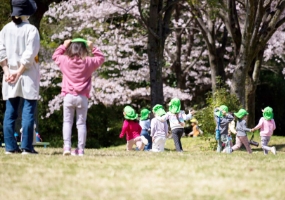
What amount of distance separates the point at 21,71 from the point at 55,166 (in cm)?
217

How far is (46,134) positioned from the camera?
35.3 m

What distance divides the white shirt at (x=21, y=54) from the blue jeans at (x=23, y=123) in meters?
0.13

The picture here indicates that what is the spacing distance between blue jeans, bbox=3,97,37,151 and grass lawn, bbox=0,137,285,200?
2.68ft

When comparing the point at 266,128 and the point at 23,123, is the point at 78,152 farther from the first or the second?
the point at 266,128

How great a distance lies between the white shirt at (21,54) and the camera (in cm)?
1054

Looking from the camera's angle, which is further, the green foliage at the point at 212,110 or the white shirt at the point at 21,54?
the green foliage at the point at 212,110

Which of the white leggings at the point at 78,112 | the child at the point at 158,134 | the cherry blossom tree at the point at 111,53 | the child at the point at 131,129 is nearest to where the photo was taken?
the white leggings at the point at 78,112

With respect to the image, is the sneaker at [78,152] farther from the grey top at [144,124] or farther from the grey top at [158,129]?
the grey top at [144,124]

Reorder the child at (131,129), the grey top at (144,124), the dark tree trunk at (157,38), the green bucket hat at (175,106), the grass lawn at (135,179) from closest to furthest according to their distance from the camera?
the grass lawn at (135,179), the green bucket hat at (175,106), the child at (131,129), the grey top at (144,124), the dark tree trunk at (157,38)

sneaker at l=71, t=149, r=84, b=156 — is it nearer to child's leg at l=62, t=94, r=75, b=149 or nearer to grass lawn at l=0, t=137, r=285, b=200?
child's leg at l=62, t=94, r=75, b=149

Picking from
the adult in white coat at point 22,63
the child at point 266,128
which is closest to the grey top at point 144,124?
the child at point 266,128

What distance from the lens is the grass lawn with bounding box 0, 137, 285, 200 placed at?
22.7ft

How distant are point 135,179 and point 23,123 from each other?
334 cm

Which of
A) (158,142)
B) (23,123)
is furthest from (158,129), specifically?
(23,123)
